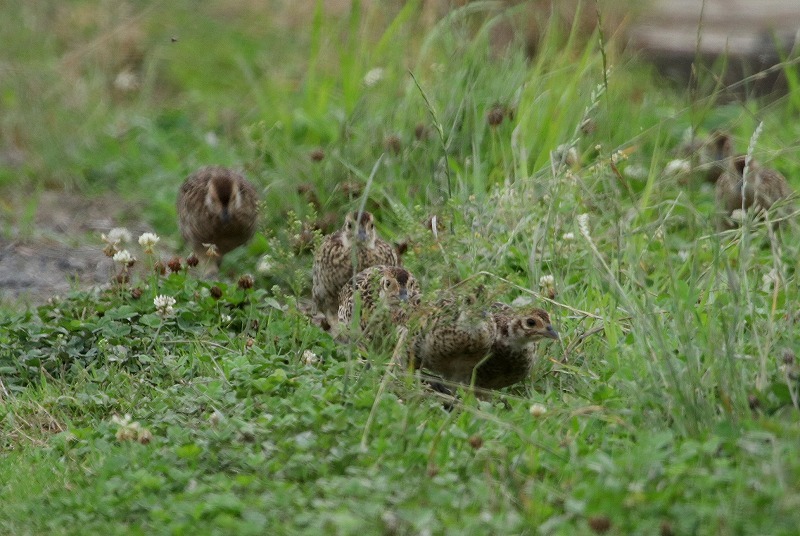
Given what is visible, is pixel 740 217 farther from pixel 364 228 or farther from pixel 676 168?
pixel 364 228

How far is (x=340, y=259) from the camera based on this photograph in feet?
23.7

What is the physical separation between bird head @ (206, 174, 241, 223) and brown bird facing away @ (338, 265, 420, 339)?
1.73 meters

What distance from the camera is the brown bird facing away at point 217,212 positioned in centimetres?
831

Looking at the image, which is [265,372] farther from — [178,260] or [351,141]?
[351,141]

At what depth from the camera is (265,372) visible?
5.94 m

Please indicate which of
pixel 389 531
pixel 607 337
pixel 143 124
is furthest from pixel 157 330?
pixel 143 124

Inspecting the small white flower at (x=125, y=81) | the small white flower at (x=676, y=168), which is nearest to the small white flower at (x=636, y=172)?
the small white flower at (x=676, y=168)

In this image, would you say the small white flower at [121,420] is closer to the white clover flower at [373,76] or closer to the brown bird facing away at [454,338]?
the brown bird facing away at [454,338]

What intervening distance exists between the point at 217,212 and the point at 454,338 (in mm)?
2773

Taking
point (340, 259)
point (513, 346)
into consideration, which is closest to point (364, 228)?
point (340, 259)

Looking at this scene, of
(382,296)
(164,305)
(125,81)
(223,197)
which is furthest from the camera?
(125,81)

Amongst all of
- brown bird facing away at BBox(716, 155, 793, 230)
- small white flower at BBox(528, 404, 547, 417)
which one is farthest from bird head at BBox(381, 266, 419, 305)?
brown bird facing away at BBox(716, 155, 793, 230)

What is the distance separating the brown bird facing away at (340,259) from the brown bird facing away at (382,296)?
0.40m

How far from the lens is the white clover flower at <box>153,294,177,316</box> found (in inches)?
262
